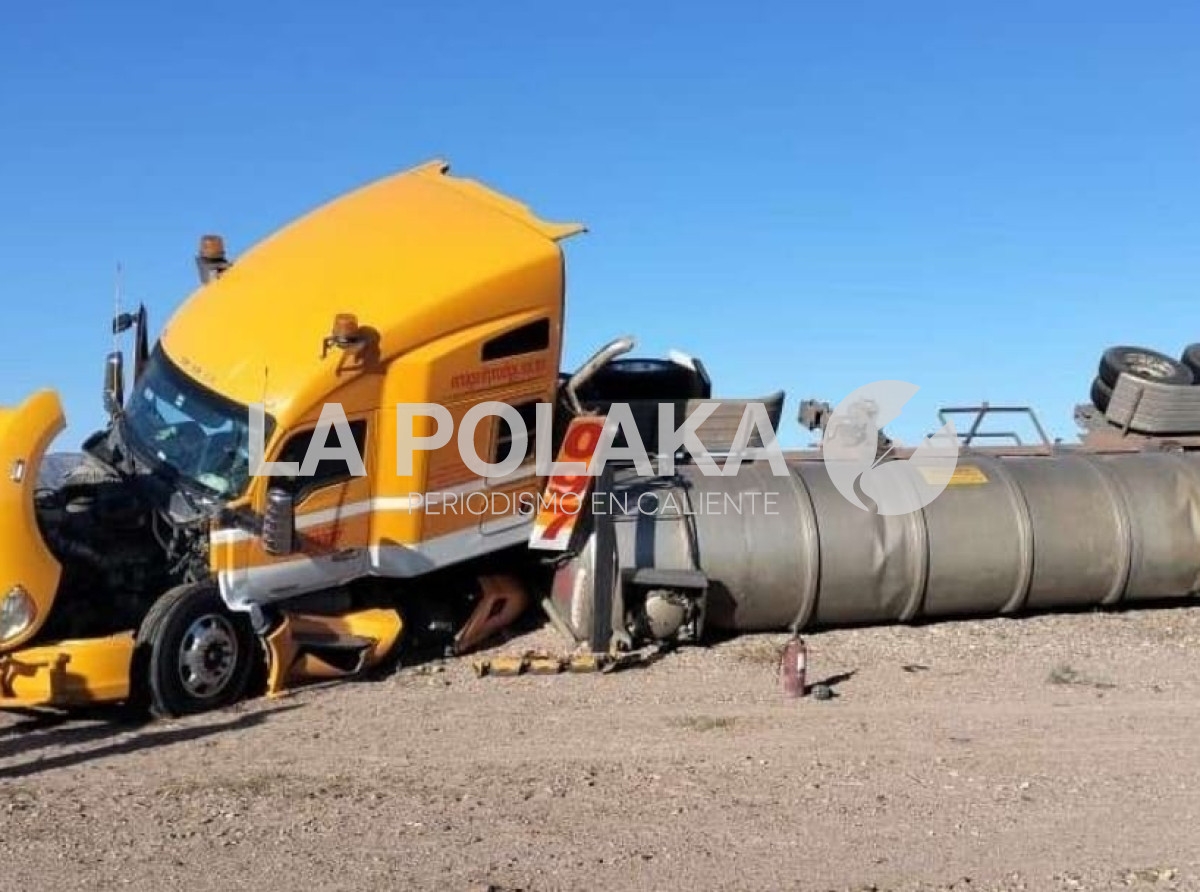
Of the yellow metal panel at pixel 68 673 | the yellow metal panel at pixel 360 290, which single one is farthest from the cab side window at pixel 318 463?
the yellow metal panel at pixel 68 673

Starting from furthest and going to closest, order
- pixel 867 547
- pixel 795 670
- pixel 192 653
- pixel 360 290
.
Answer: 1. pixel 867 547
2. pixel 360 290
3. pixel 795 670
4. pixel 192 653

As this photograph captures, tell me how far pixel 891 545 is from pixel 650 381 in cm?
297

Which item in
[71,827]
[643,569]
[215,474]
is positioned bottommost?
[71,827]

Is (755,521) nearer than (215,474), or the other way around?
(215,474)

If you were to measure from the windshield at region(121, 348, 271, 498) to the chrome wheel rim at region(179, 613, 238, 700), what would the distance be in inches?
37.8

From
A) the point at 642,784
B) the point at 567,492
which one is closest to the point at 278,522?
the point at 567,492

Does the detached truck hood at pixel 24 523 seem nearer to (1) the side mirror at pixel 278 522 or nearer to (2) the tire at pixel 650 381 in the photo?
(1) the side mirror at pixel 278 522

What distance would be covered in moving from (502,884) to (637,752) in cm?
267

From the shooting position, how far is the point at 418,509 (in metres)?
11.1

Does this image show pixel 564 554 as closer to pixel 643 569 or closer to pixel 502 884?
pixel 643 569

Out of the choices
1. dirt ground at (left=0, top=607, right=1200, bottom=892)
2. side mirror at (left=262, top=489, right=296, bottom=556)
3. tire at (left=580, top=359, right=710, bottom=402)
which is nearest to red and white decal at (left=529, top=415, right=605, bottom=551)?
dirt ground at (left=0, top=607, right=1200, bottom=892)

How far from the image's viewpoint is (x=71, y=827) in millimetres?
6617

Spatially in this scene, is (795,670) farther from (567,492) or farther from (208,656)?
(208,656)

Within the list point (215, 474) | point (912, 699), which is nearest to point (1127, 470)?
point (912, 699)
